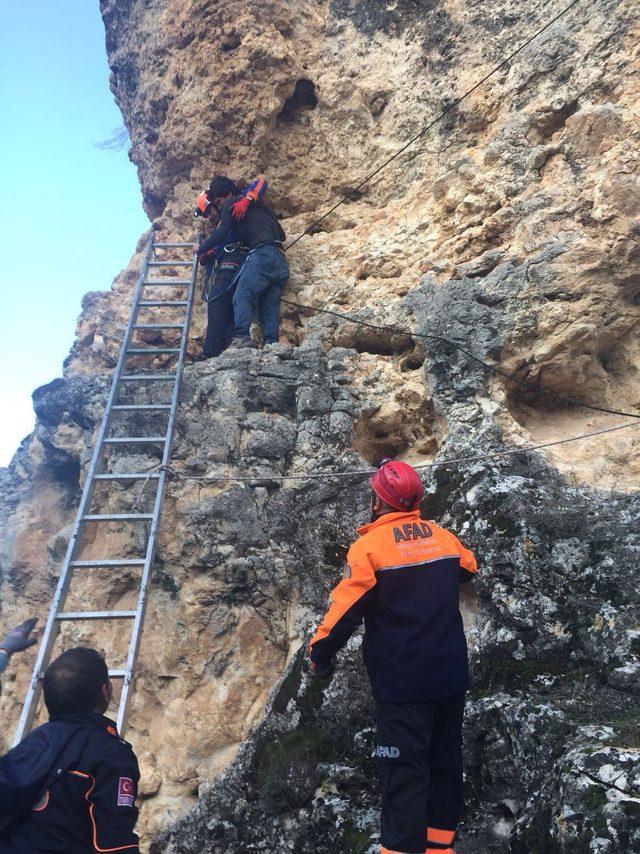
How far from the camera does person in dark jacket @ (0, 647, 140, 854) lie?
2.03 meters

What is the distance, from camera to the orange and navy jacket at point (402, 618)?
2535 mm

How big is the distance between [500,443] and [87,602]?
123 inches

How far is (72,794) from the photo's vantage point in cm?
209

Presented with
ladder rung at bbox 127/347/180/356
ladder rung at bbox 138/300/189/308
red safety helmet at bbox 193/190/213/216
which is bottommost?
ladder rung at bbox 127/347/180/356

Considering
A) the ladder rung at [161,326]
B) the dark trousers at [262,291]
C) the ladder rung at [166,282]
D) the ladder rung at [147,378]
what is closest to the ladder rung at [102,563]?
the ladder rung at [147,378]

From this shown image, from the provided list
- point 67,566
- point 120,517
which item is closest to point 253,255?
point 120,517

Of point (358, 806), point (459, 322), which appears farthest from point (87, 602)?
point (459, 322)

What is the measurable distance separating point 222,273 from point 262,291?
0.54 meters

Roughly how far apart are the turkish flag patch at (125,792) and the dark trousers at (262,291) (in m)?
3.92

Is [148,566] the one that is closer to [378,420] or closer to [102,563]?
[102,563]

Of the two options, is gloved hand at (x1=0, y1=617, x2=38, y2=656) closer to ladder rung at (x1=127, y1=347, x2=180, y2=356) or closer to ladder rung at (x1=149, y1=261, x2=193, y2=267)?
ladder rung at (x1=127, y1=347, x2=180, y2=356)

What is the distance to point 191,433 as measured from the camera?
4.93 meters

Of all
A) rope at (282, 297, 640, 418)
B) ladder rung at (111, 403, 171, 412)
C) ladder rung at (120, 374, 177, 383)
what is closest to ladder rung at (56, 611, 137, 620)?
ladder rung at (111, 403, 171, 412)

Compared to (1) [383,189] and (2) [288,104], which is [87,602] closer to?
(1) [383,189]
